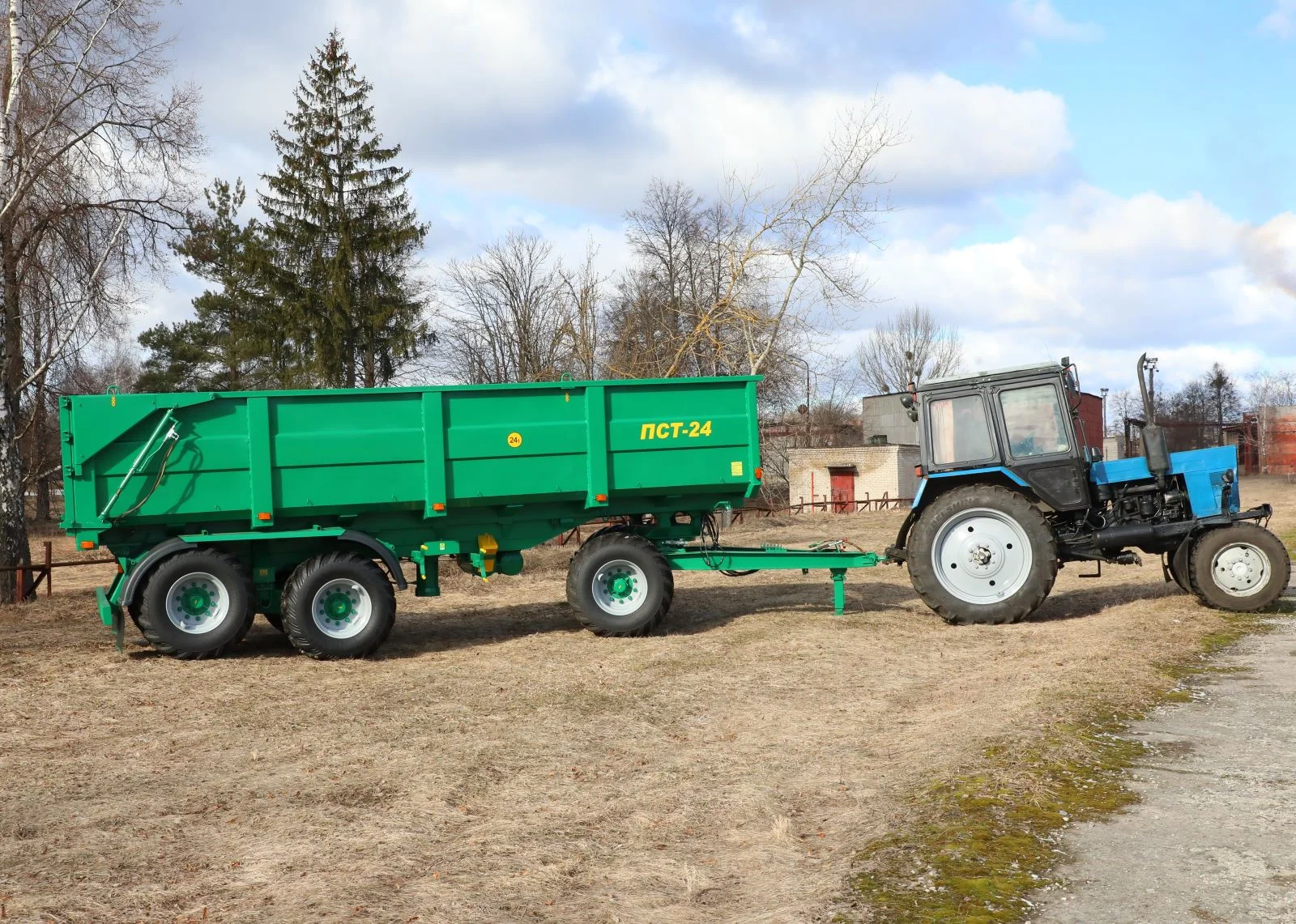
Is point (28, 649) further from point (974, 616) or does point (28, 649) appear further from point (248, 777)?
point (974, 616)

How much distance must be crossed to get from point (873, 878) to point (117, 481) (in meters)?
7.96

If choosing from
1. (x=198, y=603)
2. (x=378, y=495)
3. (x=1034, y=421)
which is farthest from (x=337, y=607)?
(x=1034, y=421)

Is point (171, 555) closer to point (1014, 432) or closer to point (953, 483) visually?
point (953, 483)

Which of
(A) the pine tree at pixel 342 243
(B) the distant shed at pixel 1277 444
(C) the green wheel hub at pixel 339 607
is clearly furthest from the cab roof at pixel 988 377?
(B) the distant shed at pixel 1277 444

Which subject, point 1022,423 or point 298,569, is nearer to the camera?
point 298,569

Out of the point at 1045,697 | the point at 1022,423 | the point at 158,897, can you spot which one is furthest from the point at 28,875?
the point at 1022,423

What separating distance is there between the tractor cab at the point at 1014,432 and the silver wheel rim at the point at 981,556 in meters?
0.50

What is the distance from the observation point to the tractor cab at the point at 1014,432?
11.1 meters

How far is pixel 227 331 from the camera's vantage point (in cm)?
3850

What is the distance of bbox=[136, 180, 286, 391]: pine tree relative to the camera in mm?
28547

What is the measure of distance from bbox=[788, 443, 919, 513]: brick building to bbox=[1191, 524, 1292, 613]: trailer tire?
27.7 metres

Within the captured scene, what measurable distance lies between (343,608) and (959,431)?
6152mm

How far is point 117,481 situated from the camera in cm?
996

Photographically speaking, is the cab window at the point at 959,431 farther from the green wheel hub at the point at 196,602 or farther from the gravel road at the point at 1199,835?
the green wheel hub at the point at 196,602
